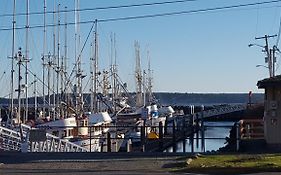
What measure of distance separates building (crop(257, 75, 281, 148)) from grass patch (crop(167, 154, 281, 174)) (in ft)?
12.2

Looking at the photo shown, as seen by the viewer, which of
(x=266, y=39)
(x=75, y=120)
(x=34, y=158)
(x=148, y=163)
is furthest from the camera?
(x=266, y=39)

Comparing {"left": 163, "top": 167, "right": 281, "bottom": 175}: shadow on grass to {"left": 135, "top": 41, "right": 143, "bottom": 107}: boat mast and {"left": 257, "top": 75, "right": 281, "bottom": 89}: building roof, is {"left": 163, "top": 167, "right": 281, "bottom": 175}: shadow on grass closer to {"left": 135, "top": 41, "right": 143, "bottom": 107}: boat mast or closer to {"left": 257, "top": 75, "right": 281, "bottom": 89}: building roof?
{"left": 257, "top": 75, "right": 281, "bottom": 89}: building roof

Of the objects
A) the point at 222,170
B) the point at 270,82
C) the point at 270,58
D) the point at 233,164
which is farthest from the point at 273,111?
the point at 270,58

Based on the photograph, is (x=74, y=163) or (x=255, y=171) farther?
(x=74, y=163)

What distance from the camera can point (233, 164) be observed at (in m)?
20.6

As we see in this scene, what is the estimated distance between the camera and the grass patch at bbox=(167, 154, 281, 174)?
763 inches

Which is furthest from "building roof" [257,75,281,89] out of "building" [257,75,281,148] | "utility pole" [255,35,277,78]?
"utility pole" [255,35,277,78]

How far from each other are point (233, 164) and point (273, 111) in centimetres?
732

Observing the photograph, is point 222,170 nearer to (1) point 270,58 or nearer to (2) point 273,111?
(2) point 273,111

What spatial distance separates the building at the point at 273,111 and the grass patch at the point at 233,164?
371cm

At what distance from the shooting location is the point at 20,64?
155ft

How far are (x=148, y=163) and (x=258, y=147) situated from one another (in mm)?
7090

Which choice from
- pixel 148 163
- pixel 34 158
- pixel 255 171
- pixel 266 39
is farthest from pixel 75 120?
pixel 266 39

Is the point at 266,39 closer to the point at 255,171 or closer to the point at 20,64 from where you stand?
the point at 20,64
